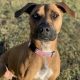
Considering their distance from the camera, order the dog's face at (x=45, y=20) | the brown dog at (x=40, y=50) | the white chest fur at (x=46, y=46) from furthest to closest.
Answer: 1. the white chest fur at (x=46, y=46)
2. the brown dog at (x=40, y=50)
3. the dog's face at (x=45, y=20)

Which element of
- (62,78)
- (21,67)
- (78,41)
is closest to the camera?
(21,67)

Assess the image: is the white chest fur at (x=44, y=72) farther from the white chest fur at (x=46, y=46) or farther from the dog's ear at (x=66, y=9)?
the dog's ear at (x=66, y=9)

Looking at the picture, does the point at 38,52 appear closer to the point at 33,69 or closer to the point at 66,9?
the point at 33,69

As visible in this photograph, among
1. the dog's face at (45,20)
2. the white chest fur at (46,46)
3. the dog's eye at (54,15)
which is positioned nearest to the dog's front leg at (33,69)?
the white chest fur at (46,46)

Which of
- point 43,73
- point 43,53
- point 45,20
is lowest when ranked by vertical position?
point 43,73

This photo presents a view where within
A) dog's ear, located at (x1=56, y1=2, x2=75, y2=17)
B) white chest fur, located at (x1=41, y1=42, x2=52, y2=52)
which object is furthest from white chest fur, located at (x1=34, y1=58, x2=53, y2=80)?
dog's ear, located at (x1=56, y1=2, x2=75, y2=17)

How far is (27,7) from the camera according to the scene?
18.9ft

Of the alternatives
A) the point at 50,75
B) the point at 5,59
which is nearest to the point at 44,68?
the point at 50,75

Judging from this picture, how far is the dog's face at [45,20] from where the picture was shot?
5.43 metres

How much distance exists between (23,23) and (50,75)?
2.06 metres

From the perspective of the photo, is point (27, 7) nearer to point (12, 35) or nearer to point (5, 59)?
point (5, 59)

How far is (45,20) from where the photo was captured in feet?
18.3

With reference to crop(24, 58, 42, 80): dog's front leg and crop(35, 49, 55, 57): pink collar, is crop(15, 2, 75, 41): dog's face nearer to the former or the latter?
crop(35, 49, 55, 57): pink collar

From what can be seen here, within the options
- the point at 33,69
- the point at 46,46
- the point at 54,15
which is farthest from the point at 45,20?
the point at 33,69
